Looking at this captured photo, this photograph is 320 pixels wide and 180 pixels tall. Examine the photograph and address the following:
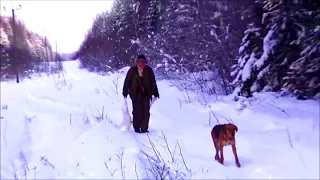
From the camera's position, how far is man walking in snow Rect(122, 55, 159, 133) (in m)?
6.88

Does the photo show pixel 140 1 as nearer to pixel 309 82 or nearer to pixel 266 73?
pixel 266 73

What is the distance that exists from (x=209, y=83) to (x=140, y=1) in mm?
3299

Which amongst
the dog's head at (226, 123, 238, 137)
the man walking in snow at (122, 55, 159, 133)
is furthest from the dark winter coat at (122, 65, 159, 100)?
the dog's head at (226, 123, 238, 137)

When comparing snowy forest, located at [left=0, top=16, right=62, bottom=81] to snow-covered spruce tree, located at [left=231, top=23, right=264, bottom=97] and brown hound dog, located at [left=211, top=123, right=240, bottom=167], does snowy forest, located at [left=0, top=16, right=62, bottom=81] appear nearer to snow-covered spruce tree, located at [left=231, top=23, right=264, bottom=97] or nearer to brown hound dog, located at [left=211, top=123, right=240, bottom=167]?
snow-covered spruce tree, located at [left=231, top=23, right=264, bottom=97]

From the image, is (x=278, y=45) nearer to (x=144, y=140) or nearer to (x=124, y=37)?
(x=144, y=140)

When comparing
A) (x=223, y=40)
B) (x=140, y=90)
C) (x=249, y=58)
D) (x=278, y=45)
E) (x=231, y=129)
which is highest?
(x=278, y=45)

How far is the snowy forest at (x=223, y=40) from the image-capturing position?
7398mm

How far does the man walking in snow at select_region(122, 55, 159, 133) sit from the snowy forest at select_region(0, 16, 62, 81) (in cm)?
1096

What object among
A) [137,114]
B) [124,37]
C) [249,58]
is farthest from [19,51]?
[137,114]

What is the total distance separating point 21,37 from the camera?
68.1 feet

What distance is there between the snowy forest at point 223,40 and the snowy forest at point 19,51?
Answer: 3561mm

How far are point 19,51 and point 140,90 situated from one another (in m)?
13.8

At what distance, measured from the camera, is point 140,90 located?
22.8ft

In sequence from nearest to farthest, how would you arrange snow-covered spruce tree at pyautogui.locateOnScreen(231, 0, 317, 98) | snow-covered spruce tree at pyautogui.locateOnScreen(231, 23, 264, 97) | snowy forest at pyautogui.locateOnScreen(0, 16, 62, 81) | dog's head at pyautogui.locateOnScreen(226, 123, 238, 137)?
dog's head at pyautogui.locateOnScreen(226, 123, 238, 137), snow-covered spruce tree at pyautogui.locateOnScreen(231, 0, 317, 98), snow-covered spruce tree at pyautogui.locateOnScreen(231, 23, 264, 97), snowy forest at pyautogui.locateOnScreen(0, 16, 62, 81)
